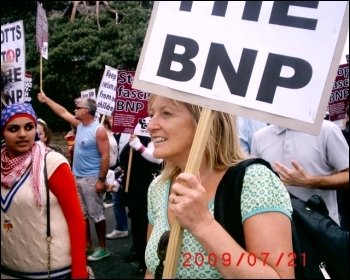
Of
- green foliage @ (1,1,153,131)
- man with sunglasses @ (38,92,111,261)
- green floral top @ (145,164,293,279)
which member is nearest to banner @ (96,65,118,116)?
man with sunglasses @ (38,92,111,261)

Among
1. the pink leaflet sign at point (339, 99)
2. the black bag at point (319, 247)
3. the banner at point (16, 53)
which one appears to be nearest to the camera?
the black bag at point (319, 247)

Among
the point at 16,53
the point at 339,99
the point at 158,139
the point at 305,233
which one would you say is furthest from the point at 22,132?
the point at 339,99

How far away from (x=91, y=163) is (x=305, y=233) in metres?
3.84

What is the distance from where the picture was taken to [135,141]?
5.13 meters

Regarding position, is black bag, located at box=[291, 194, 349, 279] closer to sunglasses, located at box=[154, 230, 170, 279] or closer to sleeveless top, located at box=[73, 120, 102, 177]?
sunglasses, located at box=[154, 230, 170, 279]

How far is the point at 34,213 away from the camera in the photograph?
2.40 metres

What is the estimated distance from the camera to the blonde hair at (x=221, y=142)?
1670 mm

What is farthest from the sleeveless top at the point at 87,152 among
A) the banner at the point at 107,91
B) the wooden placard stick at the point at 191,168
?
the wooden placard stick at the point at 191,168

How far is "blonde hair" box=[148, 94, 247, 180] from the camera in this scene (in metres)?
1.67

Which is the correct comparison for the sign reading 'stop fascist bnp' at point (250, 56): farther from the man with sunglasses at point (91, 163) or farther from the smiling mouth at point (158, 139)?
the man with sunglasses at point (91, 163)

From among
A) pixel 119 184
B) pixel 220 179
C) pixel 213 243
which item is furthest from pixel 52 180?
pixel 119 184

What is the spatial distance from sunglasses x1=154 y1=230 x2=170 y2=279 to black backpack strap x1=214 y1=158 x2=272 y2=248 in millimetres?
233
